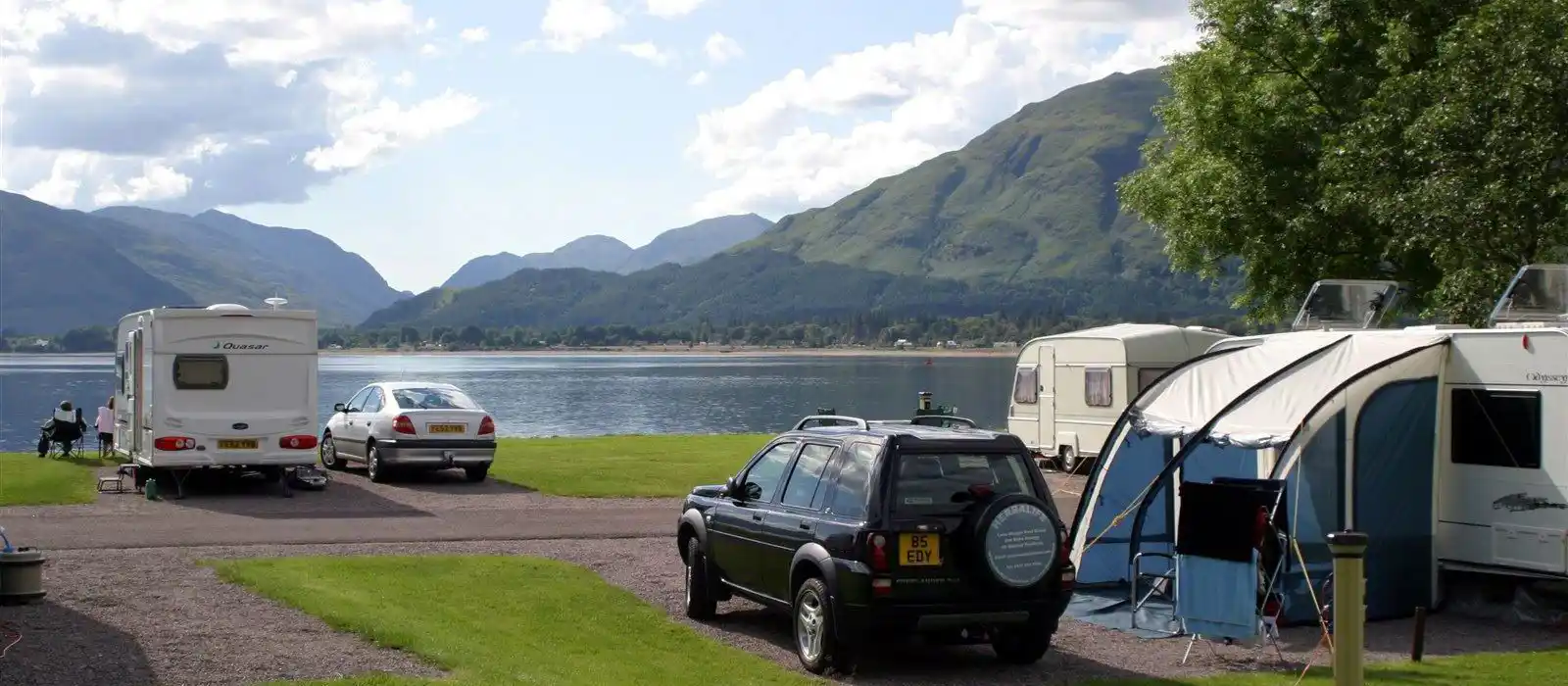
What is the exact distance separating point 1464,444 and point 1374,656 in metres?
2.86

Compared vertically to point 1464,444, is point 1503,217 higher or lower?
higher

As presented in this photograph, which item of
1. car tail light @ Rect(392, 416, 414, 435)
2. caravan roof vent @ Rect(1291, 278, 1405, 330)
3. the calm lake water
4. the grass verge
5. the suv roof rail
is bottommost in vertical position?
the calm lake water

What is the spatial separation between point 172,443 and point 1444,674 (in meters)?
16.6

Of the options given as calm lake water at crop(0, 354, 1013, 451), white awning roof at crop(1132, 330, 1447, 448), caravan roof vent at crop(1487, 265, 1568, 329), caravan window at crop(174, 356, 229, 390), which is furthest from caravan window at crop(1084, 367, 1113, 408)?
calm lake water at crop(0, 354, 1013, 451)

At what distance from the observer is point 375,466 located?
931 inches

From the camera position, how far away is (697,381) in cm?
13375

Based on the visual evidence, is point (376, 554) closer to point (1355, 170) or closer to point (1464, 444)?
point (1464, 444)

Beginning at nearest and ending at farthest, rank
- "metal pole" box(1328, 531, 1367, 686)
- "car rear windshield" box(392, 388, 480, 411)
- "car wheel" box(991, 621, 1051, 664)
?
"metal pole" box(1328, 531, 1367, 686), "car wheel" box(991, 621, 1051, 664), "car rear windshield" box(392, 388, 480, 411)

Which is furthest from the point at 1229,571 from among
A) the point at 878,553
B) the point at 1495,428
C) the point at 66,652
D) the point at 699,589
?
the point at 66,652

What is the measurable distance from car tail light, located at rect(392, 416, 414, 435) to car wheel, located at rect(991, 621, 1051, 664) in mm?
14352

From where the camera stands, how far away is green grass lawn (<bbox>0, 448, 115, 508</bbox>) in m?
20.7

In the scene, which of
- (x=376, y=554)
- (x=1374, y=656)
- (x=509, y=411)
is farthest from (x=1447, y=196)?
(x=509, y=411)

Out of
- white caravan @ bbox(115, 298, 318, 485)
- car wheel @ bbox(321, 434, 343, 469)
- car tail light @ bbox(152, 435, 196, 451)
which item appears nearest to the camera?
car tail light @ bbox(152, 435, 196, 451)

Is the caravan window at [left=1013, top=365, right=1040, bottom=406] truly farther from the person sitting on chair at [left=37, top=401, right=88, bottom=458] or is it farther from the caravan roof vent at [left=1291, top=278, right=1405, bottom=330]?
the person sitting on chair at [left=37, top=401, right=88, bottom=458]
